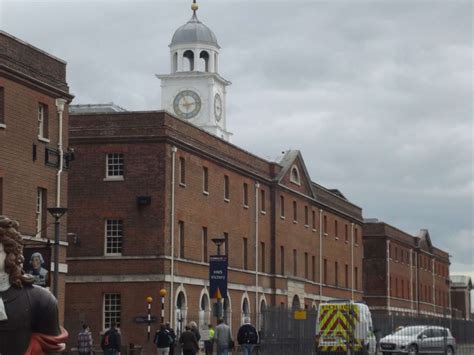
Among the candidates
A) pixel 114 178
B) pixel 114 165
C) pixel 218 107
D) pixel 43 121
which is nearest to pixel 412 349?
Result: pixel 43 121

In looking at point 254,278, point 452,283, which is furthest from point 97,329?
point 452,283

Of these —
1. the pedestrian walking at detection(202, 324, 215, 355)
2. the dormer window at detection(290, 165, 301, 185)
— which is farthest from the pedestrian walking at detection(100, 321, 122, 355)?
the dormer window at detection(290, 165, 301, 185)

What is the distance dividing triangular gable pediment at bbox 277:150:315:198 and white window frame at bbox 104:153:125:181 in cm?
1942

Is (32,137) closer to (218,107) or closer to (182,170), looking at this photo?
(182,170)

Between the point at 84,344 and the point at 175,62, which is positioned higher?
the point at 175,62

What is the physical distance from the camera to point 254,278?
68375 mm

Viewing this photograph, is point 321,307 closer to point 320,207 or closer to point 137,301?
point 137,301

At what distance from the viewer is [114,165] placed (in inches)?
2199

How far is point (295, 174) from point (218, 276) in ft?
120

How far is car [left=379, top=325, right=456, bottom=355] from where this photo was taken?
37.3 meters

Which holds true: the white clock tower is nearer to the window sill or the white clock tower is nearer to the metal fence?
the window sill

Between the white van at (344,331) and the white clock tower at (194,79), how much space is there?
74.2 metres

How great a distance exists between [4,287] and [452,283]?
163540 millimetres

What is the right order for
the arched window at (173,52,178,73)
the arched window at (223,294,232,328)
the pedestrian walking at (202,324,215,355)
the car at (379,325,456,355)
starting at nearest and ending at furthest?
the car at (379,325,456,355), the pedestrian walking at (202,324,215,355), the arched window at (223,294,232,328), the arched window at (173,52,178,73)
